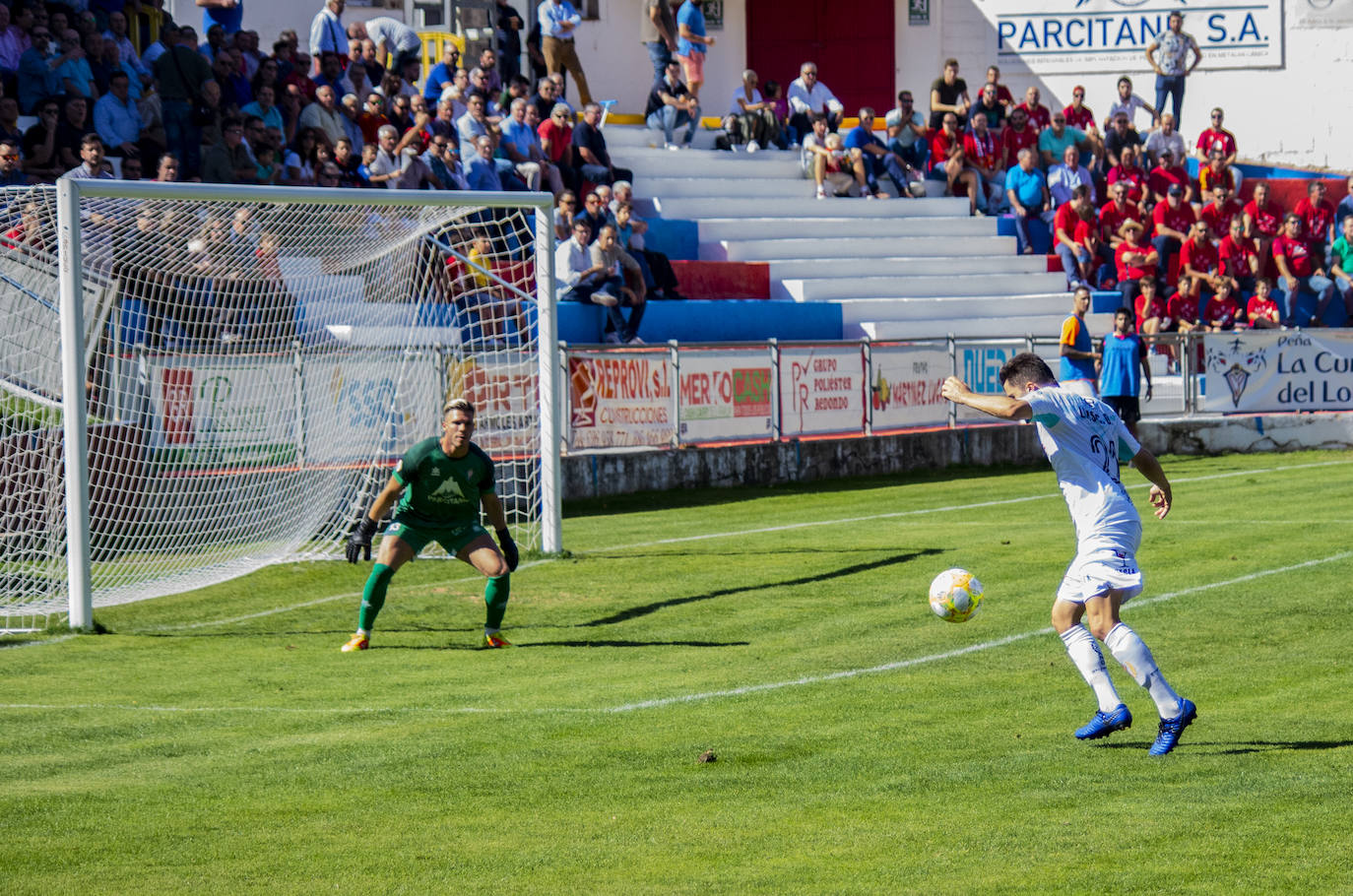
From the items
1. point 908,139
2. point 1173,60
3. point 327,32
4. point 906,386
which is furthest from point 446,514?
point 1173,60

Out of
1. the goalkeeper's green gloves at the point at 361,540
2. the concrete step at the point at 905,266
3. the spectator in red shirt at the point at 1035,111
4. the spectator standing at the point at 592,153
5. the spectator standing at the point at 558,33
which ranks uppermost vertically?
the spectator standing at the point at 558,33

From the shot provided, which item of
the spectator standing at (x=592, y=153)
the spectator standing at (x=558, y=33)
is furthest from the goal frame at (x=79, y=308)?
the spectator standing at (x=558, y=33)

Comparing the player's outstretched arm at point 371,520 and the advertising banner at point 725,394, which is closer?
the player's outstretched arm at point 371,520

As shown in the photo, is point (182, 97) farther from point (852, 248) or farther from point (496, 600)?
point (852, 248)

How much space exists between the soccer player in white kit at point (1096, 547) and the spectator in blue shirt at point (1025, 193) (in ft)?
76.4

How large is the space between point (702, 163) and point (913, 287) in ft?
14.5

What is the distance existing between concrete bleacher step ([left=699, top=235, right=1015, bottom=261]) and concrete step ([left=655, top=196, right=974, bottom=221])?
603mm

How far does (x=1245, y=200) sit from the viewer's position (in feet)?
111

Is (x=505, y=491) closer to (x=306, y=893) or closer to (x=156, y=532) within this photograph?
(x=156, y=532)

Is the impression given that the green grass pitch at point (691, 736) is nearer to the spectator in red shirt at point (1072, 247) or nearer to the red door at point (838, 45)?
the spectator in red shirt at point (1072, 247)

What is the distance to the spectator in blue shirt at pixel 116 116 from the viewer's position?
68.0 feet

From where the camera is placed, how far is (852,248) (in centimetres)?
2970

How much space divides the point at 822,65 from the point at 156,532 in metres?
24.9

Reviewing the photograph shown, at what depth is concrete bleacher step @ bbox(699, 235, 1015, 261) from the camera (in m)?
28.5
